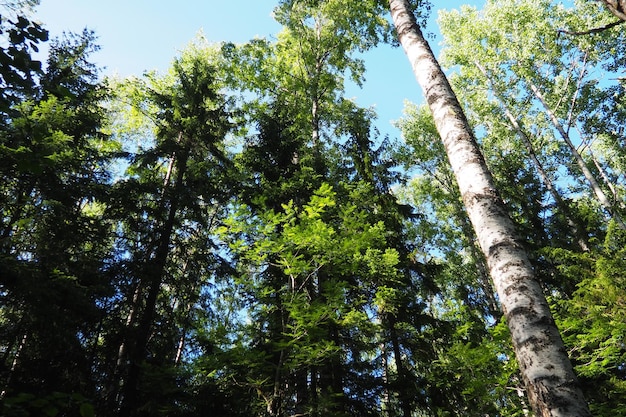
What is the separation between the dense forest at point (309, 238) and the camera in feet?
12.6

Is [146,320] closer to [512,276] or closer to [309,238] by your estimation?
[309,238]

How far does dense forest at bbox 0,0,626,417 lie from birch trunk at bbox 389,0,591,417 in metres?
0.01

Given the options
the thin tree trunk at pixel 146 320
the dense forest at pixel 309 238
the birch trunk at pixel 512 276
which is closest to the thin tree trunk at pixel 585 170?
the dense forest at pixel 309 238

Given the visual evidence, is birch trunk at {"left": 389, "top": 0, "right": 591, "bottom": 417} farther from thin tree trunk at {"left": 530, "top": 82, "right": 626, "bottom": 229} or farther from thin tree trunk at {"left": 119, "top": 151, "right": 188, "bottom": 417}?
thin tree trunk at {"left": 530, "top": 82, "right": 626, "bottom": 229}

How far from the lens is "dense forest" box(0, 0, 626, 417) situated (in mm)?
3844

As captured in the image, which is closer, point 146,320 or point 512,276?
point 512,276

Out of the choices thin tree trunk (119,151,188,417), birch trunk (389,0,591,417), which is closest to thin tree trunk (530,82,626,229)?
birch trunk (389,0,591,417)

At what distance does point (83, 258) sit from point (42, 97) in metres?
5.35

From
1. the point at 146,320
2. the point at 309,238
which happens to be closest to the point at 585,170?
the point at 309,238

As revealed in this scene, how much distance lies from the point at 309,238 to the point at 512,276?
315 cm

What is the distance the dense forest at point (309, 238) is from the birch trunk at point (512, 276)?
0.04ft

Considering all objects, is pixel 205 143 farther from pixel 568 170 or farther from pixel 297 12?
pixel 568 170

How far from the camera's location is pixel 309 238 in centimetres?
521

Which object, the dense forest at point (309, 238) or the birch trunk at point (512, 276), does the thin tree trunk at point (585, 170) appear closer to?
the dense forest at point (309, 238)
